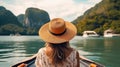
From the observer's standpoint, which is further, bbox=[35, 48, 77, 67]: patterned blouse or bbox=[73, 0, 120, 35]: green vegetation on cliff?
bbox=[73, 0, 120, 35]: green vegetation on cliff

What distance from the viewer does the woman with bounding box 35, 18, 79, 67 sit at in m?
4.78

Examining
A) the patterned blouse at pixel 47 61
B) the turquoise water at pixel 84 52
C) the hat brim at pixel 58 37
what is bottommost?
the turquoise water at pixel 84 52

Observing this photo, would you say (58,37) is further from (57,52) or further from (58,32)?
(57,52)

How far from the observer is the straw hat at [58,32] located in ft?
15.8

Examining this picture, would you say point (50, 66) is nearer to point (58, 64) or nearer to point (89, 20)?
point (58, 64)

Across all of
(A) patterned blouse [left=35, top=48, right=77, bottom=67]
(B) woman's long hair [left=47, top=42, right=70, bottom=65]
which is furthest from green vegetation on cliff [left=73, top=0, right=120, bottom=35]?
(B) woman's long hair [left=47, top=42, right=70, bottom=65]

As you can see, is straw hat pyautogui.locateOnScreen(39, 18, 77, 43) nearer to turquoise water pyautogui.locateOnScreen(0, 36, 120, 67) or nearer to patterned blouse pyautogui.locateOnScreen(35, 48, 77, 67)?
patterned blouse pyautogui.locateOnScreen(35, 48, 77, 67)

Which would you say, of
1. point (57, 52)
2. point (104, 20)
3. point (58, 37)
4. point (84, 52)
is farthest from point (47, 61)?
point (104, 20)

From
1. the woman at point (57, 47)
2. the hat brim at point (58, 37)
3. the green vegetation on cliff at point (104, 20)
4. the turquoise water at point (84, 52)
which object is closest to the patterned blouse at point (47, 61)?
the woman at point (57, 47)

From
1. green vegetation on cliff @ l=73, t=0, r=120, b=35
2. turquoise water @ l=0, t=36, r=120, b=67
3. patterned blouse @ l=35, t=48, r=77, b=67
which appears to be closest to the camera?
patterned blouse @ l=35, t=48, r=77, b=67

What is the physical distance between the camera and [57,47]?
480cm

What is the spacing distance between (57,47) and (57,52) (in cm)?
9

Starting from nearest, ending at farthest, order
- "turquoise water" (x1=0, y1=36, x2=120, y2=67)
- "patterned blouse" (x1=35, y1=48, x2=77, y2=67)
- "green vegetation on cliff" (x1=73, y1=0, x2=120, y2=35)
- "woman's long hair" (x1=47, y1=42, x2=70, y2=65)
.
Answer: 1. "woman's long hair" (x1=47, y1=42, x2=70, y2=65)
2. "patterned blouse" (x1=35, y1=48, x2=77, y2=67)
3. "turquoise water" (x1=0, y1=36, x2=120, y2=67)
4. "green vegetation on cliff" (x1=73, y1=0, x2=120, y2=35)

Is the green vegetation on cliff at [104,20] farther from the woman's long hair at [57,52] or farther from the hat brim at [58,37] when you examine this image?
the woman's long hair at [57,52]
